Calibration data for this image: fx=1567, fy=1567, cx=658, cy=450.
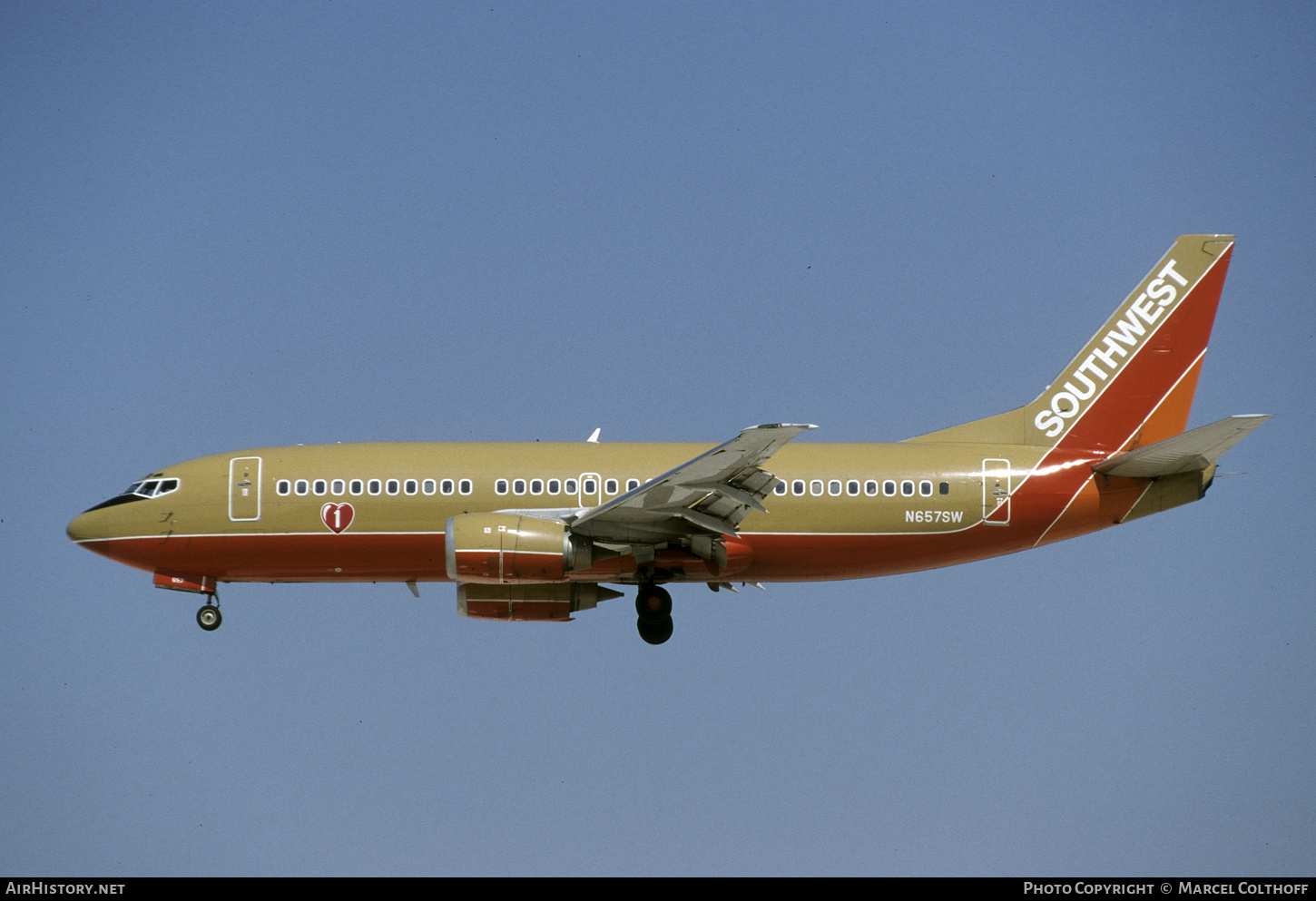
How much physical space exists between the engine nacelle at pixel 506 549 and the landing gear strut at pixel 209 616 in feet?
23.1

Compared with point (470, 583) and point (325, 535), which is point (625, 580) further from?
point (325, 535)

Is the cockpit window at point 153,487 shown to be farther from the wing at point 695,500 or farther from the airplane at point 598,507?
the wing at point 695,500

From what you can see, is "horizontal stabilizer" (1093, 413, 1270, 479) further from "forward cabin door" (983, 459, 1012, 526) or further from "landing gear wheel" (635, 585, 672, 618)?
"landing gear wheel" (635, 585, 672, 618)

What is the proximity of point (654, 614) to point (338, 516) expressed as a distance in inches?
314

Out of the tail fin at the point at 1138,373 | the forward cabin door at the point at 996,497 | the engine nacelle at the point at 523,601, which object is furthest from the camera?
the tail fin at the point at 1138,373

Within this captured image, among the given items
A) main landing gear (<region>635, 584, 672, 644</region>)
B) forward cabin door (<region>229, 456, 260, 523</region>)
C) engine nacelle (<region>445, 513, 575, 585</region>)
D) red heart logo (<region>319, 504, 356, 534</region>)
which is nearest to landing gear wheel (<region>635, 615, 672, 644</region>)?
main landing gear (<region>635, 584, 672, 644</region>)

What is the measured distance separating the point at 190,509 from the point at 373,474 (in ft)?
15.1

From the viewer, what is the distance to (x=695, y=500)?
117 feet

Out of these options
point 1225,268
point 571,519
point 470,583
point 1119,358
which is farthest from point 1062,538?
point 470,583

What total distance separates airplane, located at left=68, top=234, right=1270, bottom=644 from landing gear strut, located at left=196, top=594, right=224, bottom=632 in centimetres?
7

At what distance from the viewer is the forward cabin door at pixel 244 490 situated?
1494 inches

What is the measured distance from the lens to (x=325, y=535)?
37.6m

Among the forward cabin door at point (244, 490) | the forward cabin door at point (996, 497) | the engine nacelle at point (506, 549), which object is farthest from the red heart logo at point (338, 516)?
the forward cabin door at point (996, 497)
